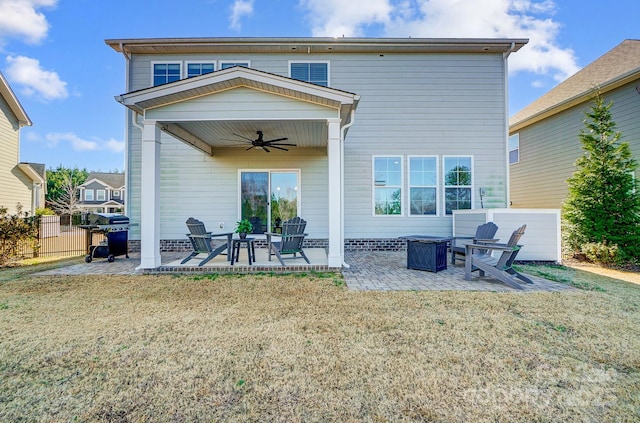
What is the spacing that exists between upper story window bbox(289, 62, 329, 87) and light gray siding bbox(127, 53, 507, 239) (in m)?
0.18

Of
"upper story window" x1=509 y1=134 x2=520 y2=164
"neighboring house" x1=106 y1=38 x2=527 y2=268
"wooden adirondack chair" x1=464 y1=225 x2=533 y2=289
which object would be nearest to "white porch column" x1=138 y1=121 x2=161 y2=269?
"neighboring house" x1=106 y1=38 x2=527 y2=268

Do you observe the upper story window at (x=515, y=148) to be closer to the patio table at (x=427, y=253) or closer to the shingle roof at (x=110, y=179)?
the patio table at (x=427, y=253)

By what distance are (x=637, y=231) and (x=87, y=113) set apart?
137 feet

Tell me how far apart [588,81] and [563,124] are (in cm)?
137

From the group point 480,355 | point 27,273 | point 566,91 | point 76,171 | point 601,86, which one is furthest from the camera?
point 76,171

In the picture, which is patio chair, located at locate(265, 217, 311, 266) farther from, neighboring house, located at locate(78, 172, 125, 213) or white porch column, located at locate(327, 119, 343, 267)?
neighboring house, located at locate(78, 172, 125, 213)

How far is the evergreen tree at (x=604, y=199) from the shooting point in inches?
253

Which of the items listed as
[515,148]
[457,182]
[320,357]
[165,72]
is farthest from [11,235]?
[515,148]

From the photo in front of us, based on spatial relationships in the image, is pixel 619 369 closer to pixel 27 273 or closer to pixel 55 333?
pixel 55 333

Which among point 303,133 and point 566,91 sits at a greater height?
point 566,91

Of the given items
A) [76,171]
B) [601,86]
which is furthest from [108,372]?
[76,171]

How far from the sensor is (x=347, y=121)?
21.0 ft

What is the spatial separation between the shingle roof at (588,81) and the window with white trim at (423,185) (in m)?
4.45

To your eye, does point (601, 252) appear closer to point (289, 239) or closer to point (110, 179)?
point (289, 239)
